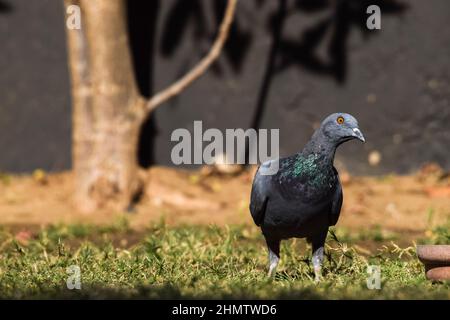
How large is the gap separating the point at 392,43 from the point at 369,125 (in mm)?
1037

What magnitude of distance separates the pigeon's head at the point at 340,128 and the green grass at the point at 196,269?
848 mm

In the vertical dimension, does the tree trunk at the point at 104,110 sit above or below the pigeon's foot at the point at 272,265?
above

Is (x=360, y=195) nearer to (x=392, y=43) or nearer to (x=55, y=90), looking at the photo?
(x=392, y=43)

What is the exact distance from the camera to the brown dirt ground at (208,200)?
31.1 feet

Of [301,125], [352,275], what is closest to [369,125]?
[301,125]

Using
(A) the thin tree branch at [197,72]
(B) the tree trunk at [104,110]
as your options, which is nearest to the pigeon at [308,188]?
(B) the tree trunk at [104,110]

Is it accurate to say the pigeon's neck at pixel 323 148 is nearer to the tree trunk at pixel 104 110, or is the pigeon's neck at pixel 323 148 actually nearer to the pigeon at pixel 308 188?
the pigeon at pixel 308 188

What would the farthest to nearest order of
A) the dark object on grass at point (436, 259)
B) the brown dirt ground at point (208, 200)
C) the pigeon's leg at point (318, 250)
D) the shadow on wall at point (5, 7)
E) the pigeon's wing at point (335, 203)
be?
1. the shadow on wall at point (5, 7)
2. the brown dirt ground at point (208, 200)
3. the pigeon's leg at point (318, 250)
4. the pigeon's wing at point (335, 203)
5. the dark object on grass at point (436, 259)

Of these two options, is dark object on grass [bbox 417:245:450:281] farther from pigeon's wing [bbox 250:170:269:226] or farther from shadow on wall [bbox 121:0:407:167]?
shadow on wall [bbox 121:0:407:167]

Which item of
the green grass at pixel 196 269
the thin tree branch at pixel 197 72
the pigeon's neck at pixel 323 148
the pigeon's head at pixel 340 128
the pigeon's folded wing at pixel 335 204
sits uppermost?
the thin tree branch at pixel 197 72

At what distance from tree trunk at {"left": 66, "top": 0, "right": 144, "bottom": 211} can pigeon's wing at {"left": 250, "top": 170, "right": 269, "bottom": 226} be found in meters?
4.37

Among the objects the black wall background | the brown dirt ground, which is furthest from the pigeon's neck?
the black wall background

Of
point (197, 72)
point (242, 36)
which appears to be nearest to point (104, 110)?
point (197, 72)

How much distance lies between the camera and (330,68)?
1123cm
